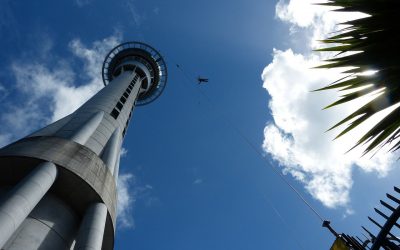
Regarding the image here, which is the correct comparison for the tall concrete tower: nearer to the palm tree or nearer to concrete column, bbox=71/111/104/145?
concrete column, bbox=71/111/104/145

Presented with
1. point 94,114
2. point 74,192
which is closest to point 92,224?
point 74,192

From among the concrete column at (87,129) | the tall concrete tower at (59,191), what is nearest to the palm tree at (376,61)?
the tall concrete tower at (59,191)

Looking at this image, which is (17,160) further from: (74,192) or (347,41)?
(347,41)

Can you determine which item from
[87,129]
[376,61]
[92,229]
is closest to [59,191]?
[92,229]

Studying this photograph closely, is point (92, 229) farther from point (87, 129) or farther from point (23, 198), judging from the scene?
point (87, 129)

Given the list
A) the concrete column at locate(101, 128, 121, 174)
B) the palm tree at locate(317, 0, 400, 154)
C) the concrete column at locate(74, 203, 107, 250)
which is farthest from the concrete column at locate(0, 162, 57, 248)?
the palm tree at locate(317, 0, 400, 154)

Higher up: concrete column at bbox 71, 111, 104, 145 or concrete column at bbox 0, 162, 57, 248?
concrete column at bbox 71, 111, 104, 145

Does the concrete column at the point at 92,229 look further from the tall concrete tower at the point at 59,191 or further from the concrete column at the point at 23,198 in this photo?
the concrete column at the point at 23,198
